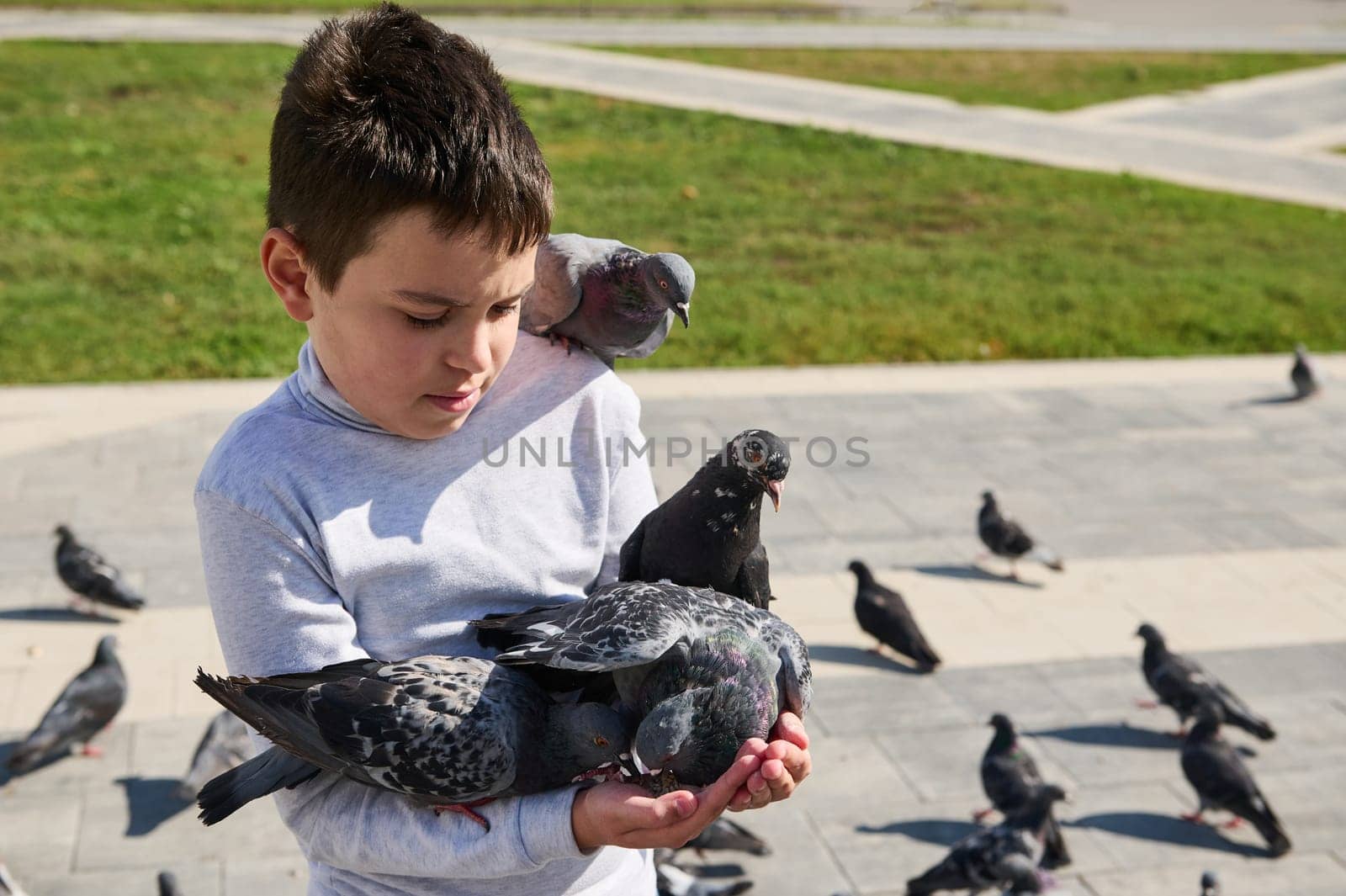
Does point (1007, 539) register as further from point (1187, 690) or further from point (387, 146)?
point (387, 146)

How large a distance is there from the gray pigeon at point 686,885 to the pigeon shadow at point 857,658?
1.83m

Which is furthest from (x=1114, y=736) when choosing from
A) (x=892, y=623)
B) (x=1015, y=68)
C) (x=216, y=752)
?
(x=1015, y=68)

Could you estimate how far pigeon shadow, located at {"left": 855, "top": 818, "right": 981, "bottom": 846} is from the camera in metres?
5.23

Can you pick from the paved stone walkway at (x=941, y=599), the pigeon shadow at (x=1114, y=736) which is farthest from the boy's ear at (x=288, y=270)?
the pigeon shadow at (x=1114, y=736)

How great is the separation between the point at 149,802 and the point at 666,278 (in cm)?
348

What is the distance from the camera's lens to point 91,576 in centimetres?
644

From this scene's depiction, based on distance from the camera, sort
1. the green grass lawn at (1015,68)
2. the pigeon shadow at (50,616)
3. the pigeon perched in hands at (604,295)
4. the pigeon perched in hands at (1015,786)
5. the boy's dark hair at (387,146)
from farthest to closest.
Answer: the green grass lawn at (1015,68) → the pigeon shadow at (50,616) → the pigeon perched in hands at (1015,786) → the pigeon perched in hands at (604,295) → the boy's dark hair at (387,146)

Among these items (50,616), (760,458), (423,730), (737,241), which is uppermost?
(760,458)

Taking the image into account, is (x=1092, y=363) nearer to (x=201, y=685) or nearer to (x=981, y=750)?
(x=981, y=750)

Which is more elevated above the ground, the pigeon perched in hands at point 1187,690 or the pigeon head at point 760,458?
the pigeon head at point 760,458

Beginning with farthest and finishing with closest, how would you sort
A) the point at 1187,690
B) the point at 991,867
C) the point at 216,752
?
the point at 1187,690, the point at 216,752, the point at 991,867

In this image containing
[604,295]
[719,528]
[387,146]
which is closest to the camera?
[387,146]

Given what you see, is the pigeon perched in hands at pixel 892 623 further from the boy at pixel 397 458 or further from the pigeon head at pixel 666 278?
the boy at pixel 397 458

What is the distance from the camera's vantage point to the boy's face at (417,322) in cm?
189
